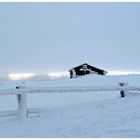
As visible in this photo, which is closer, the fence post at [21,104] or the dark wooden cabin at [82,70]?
the fence post at [21,104]

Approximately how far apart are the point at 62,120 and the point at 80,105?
1805 mm

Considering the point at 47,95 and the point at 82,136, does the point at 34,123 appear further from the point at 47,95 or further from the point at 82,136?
the point at 47,95

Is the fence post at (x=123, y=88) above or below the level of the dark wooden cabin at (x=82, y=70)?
below

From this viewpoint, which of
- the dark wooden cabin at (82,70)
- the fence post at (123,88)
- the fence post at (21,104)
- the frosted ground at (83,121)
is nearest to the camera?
the frosted ground at (83,121)

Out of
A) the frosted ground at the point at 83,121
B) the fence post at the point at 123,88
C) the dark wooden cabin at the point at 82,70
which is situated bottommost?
the frosted ground at the point at 83,121

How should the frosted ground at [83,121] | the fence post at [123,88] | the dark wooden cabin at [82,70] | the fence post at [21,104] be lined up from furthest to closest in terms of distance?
the dark wooden cabin at [82,70] < the fence post at [123,88] < the fence post at [21,104] < the frosted ground at [83,121]

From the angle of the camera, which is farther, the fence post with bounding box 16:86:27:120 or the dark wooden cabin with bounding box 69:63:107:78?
the dark wooden cabin with bounding box 69:63:107:78

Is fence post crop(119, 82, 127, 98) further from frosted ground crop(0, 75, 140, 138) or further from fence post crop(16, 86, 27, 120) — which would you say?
fence post crop(16, 86, 27, 120)

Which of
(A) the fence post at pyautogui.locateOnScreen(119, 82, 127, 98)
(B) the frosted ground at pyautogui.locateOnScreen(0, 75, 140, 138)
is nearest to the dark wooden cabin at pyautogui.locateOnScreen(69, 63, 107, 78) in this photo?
(A) the fence post at pyautogui.locateOnScreen(119, 82, 127, 98)

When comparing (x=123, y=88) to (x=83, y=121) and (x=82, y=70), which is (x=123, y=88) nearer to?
(x=83, y=121)

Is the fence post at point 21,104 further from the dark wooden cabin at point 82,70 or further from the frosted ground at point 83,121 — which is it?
the dark wooden cabin at point 82,70

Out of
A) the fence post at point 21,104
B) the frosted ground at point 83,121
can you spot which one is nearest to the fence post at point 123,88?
the frosted ground at point 83,121

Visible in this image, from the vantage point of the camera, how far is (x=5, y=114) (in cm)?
1305

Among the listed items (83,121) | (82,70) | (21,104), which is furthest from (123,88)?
(82,70)
